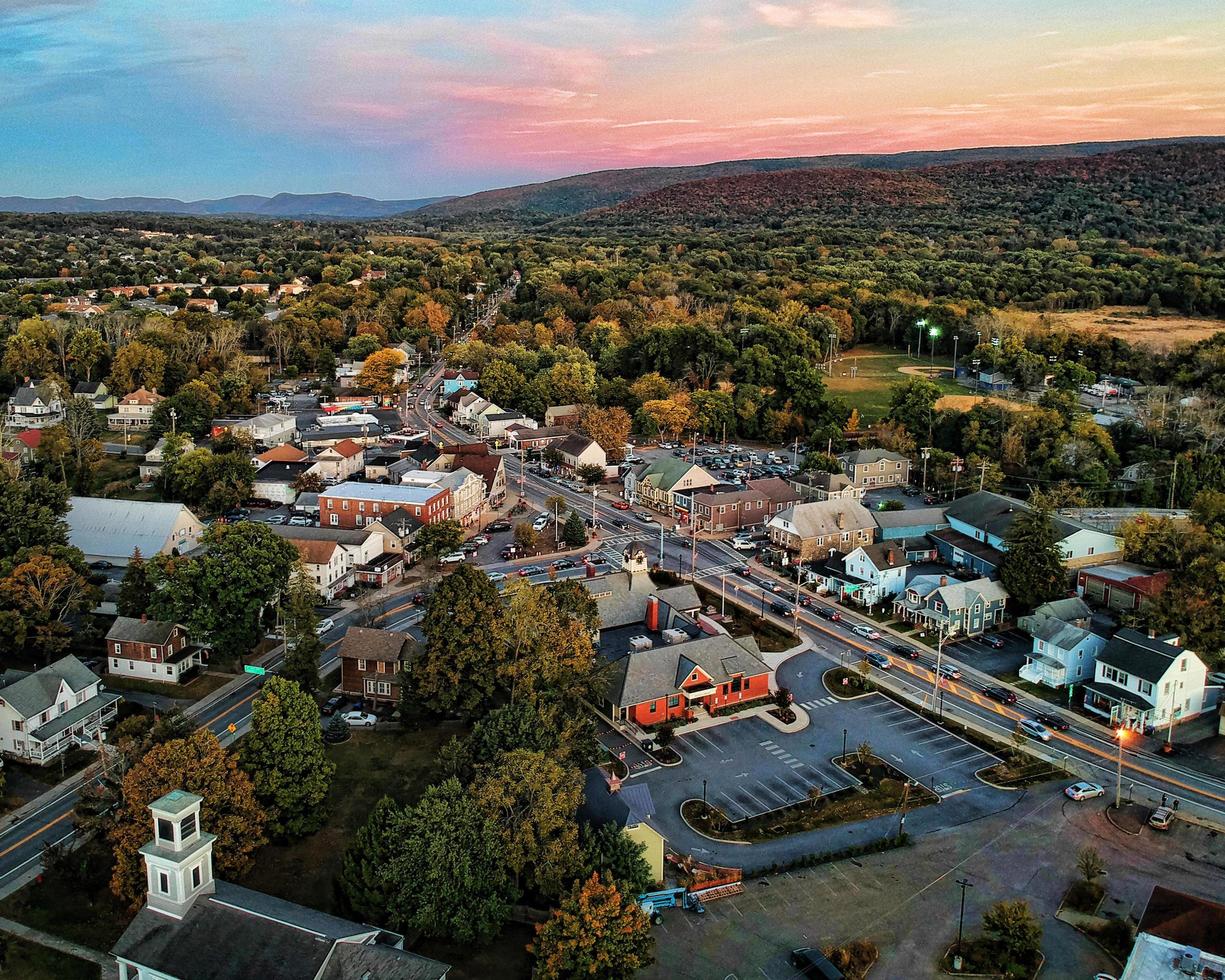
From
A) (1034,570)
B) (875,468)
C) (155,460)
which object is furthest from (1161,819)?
(155,460)

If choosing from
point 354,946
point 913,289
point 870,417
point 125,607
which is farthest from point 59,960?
point 913,289

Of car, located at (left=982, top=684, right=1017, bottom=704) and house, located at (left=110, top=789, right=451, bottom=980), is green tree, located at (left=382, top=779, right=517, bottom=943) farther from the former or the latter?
car, located at (left=982, top=684, right=1017, bottom=704)

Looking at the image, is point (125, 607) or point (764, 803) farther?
point (125, 607)

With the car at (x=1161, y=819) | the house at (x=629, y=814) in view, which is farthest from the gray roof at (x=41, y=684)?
the car at (x=1161, y=819)

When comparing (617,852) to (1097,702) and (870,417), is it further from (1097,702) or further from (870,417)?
(870,417)

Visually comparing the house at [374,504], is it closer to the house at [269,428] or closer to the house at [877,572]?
the house at [269,428]
